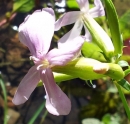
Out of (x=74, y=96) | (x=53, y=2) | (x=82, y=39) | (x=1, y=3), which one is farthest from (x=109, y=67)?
(x=1, y=3)

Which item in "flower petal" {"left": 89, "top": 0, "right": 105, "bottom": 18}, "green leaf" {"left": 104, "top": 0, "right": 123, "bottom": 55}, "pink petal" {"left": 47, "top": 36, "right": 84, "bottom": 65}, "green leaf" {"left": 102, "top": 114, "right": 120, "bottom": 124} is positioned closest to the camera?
"pink petal" {"left": 47, "top": 36, "right": 84, "bottom": 65}

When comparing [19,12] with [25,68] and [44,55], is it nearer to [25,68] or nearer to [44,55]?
[25,68]

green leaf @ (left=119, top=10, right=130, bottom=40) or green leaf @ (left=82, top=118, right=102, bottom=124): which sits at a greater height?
green leaf @ (left=119, top=10, right=130, bottom=40)

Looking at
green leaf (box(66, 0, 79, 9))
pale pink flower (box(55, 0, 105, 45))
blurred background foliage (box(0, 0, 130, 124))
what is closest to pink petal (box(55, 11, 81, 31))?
pale pink flower (box(55, 0, 105, 45))

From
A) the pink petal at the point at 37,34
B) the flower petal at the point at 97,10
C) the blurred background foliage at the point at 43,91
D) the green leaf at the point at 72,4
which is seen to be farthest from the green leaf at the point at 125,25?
the pink petal at the point at 37,34

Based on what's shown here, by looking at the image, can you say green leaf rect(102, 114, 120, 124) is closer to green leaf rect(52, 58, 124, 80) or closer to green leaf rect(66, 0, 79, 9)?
green leaf rect(66, 0, 79, 9)

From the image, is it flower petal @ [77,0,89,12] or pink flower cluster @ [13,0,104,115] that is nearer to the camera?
pink flower cluster @ [13,0,104,115]

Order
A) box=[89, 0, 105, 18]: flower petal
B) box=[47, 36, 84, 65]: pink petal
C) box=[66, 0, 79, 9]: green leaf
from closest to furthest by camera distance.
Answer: box=[47, 36, 84, 65]: pink petal
box=[89, 0, 105, 18]: flower petal
box=[66, 0, 79, 9]: green leaf
